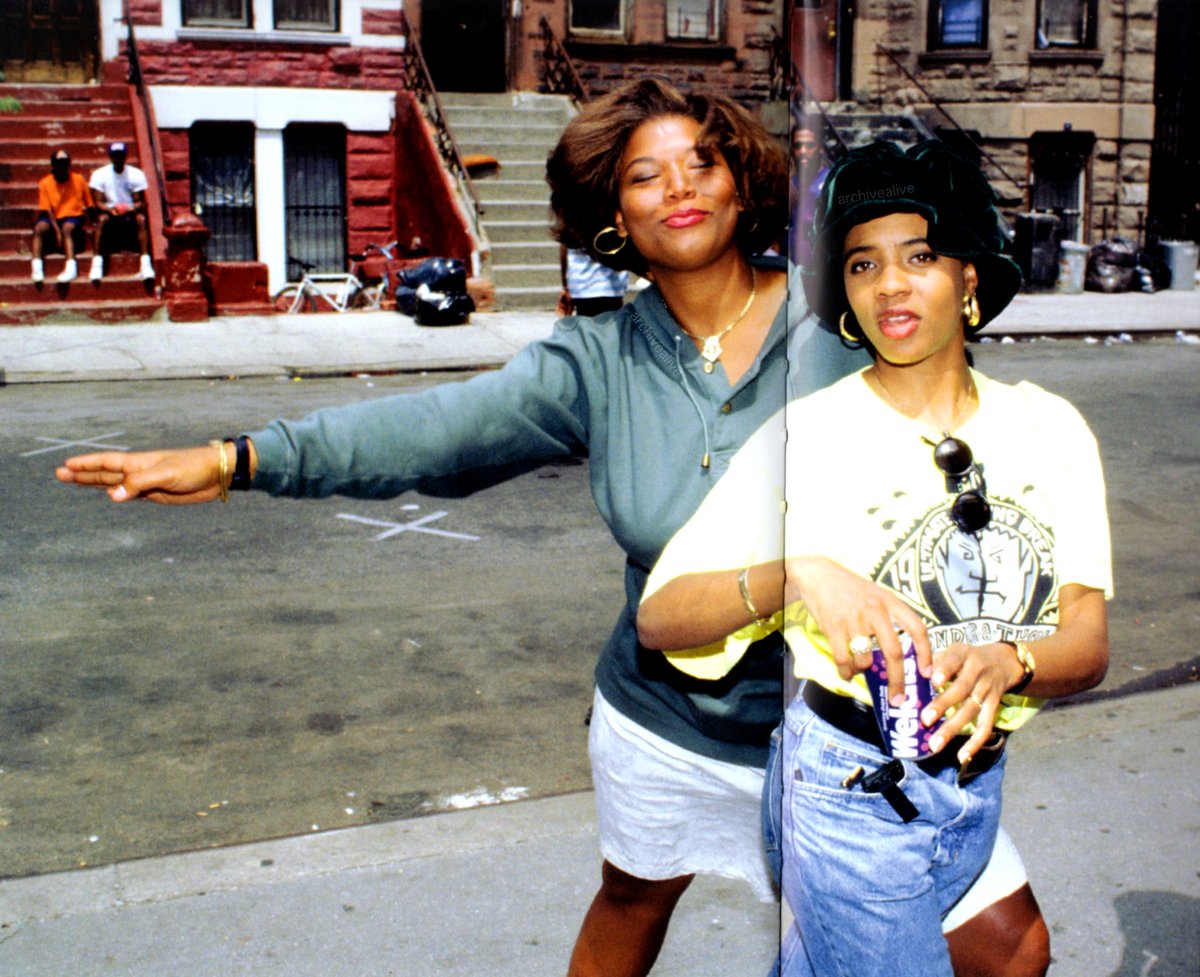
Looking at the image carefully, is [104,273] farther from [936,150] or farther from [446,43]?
[936,150]

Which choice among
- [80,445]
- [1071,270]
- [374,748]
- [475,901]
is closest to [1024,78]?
[475,901]

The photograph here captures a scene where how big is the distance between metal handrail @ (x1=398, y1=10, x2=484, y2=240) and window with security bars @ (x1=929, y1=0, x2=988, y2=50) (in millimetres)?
13288

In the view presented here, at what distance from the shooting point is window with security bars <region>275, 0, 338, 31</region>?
1702cm

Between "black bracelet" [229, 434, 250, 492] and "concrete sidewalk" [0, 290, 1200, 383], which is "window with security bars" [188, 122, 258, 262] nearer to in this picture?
"concrete sidewalk" [0, 290, 1200, 383]

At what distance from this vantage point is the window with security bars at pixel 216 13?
653 inches

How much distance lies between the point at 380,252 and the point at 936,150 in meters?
15.7

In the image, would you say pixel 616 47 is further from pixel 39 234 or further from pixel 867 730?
pixel 867 730

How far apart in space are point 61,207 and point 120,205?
1.86 feet

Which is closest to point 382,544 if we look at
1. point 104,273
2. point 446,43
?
point 104,273

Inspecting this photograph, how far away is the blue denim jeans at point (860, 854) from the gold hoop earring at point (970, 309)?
0.47 metres

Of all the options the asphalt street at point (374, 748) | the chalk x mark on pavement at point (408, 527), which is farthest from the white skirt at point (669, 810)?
the chalk x mark on pavement at point (408, 527)

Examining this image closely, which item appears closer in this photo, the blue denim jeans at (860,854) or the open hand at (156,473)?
the blue denim jeans at (860,854)

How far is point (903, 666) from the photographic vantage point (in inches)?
58.8

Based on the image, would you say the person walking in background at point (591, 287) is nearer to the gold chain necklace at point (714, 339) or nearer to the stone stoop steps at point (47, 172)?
the gold chain necklace at point (714, 339)
